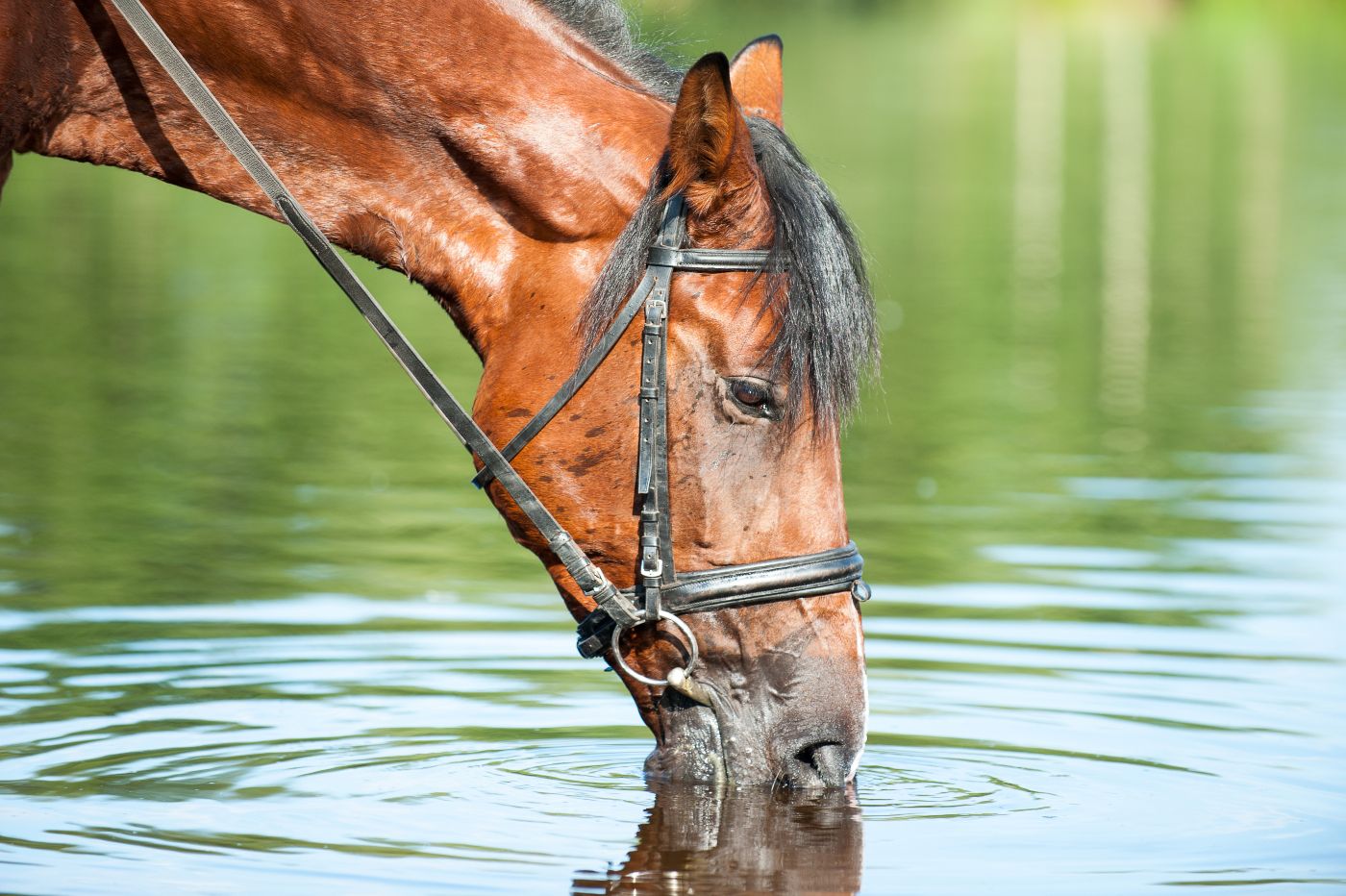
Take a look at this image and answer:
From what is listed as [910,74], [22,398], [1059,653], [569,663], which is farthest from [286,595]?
[910,74]

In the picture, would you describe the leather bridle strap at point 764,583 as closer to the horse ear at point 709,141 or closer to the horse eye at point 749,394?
the horse eye at point 749,394

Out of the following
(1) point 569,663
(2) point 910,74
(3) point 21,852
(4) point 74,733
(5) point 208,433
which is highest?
(2) point 910,74

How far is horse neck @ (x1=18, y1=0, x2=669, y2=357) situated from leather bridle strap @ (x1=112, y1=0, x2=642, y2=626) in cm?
12

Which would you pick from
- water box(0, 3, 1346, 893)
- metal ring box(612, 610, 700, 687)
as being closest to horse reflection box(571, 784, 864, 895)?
water box(0, 3, 1346, 893)

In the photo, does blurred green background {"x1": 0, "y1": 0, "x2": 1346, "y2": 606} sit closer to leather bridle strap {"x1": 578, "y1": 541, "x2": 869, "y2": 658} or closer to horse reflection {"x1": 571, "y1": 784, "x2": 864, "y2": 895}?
leather bridle strap {"x1": 578, "y1": 541, "x2": 869, "y2": 658}

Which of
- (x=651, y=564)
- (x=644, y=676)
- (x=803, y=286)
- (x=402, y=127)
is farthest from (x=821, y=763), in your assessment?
(x=402, y=127)

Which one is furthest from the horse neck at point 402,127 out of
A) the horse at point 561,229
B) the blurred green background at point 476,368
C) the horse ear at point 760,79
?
the blurred green background at point 476,368

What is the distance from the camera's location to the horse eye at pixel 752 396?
4.51 metres

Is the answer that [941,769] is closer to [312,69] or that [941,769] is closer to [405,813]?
[405,813]

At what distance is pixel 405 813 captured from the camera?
5414mm

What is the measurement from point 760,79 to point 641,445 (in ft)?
3.99

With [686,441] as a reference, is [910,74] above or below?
above

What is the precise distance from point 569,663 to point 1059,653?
1.89 meters

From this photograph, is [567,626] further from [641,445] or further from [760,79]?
[641,445]
